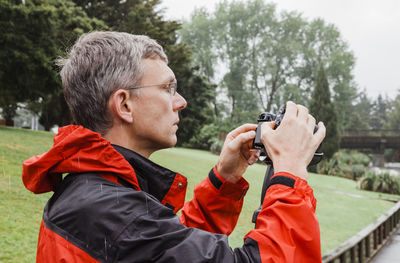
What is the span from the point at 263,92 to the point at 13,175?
36580 millimetres

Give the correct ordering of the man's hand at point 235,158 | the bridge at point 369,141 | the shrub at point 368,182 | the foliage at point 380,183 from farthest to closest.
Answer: the bridge at point 369,141
the shrub at point 368,182
the foliage at point 380,183
the man's hand at point 235,158

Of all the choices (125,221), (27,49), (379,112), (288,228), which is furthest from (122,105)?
(379,112)

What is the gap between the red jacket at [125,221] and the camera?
101 centimetres

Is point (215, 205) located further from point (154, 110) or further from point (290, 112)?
point (290, 112)

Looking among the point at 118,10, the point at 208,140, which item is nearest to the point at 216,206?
the point at 118,10

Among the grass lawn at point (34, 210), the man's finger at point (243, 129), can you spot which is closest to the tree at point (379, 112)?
the grass lawn at point (34, 210)

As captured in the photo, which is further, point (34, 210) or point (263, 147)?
point (34, 210)

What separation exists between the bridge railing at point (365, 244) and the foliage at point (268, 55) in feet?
95.7

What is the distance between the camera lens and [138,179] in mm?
1350

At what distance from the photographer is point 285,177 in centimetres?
115

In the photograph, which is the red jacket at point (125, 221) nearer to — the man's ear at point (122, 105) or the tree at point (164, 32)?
the man's ear at point (122, 105)

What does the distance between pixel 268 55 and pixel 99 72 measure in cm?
4039

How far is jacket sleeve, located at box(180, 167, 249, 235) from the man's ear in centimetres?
55

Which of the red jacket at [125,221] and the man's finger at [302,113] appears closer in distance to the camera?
the red jacket at [125,221]
